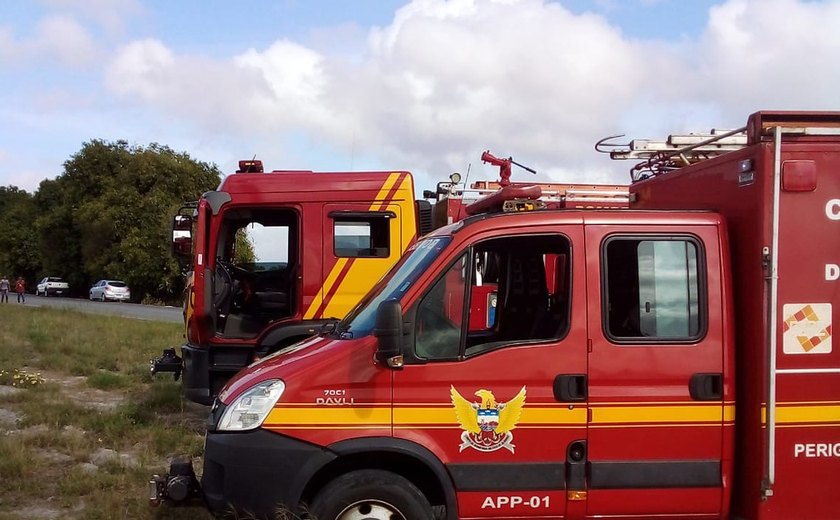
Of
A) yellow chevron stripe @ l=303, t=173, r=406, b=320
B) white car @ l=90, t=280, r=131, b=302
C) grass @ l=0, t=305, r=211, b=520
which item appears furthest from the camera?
white car @ l=90, t=280, r=131, b=302

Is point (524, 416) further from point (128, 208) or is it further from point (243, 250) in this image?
point (128, 208)

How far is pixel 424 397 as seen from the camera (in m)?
4.18

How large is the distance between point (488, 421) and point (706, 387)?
4.06 ft

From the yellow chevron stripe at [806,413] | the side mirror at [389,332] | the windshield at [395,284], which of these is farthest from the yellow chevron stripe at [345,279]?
the yellow chevron stripe at [806,413]

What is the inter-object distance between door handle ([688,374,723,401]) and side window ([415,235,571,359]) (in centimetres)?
78

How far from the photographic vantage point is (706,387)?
427 centimetres

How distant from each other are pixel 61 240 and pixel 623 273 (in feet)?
215

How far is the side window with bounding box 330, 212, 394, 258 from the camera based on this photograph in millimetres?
8070

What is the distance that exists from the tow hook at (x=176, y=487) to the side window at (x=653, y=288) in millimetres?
2735

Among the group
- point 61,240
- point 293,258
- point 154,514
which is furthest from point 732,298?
point 61,240

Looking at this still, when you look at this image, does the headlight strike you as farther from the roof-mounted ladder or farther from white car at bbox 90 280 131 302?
white car at bbox 90 280 131 302

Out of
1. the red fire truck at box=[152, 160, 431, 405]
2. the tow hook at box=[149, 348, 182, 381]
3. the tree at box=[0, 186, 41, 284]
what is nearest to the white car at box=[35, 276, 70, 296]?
the tree at box=[0, 186, 41, 284]

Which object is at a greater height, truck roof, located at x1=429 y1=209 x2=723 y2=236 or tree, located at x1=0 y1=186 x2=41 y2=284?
tree, located at x1=0 y1=186 x2=41 y2=284

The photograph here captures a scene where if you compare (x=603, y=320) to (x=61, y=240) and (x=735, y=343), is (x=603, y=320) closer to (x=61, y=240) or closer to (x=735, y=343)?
(x=735, y=343)
